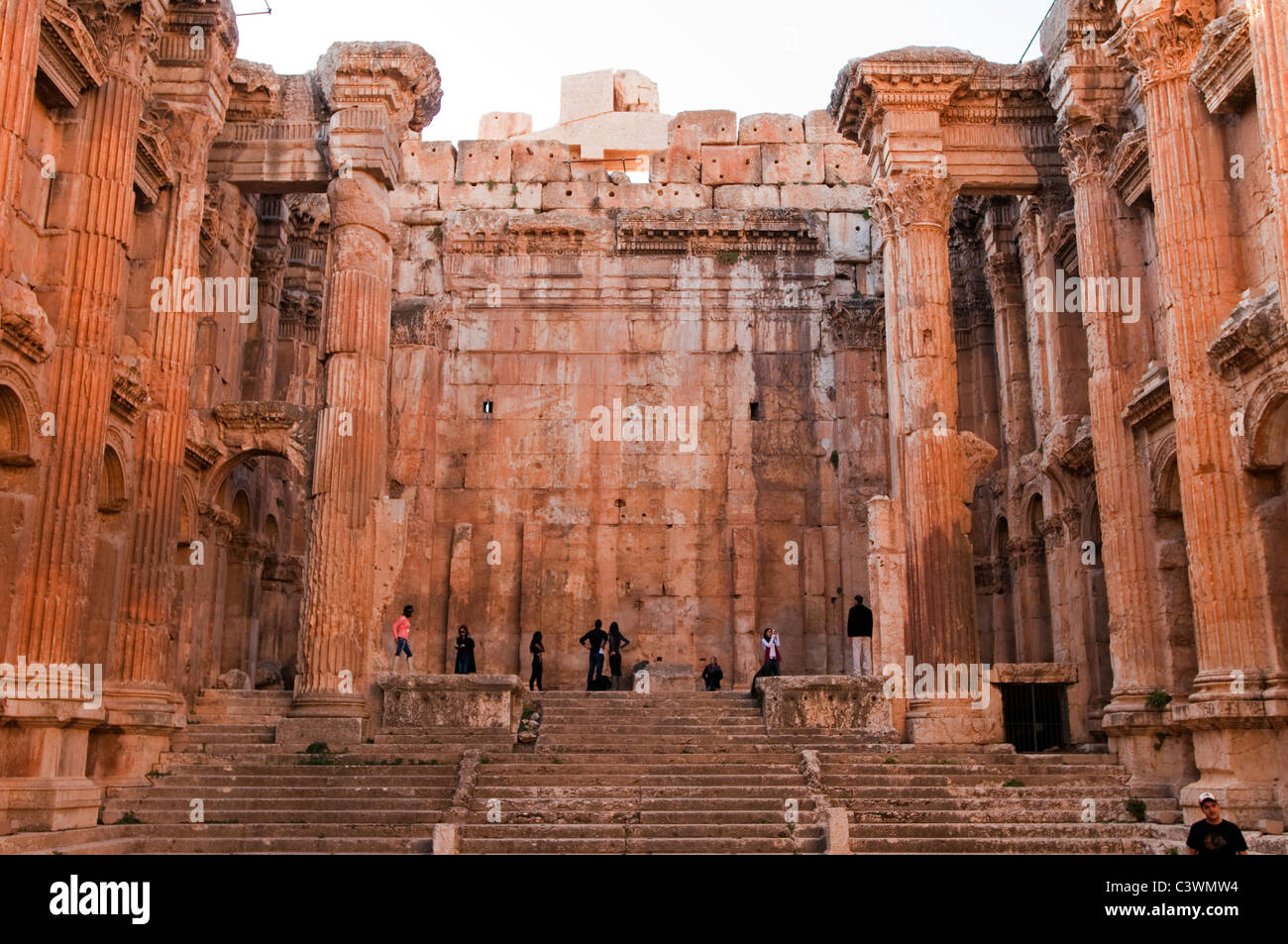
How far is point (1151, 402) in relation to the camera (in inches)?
667

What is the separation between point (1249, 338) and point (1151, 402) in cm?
295

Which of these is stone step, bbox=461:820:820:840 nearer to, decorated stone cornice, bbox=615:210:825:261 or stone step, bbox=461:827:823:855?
stone step, bbox=461:827:823:855

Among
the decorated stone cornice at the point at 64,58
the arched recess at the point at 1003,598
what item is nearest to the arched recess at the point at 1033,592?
the arched recess at the point at 1003,598

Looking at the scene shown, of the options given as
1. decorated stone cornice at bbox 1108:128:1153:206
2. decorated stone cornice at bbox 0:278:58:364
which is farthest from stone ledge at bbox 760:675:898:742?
decorated stone cornice at bbox 0:278:58:364

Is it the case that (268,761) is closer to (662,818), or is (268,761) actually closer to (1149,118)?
(662,818)

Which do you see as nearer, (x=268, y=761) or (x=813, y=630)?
(x=268, y=761)

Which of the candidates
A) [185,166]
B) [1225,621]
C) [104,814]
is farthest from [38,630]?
[1225,621]

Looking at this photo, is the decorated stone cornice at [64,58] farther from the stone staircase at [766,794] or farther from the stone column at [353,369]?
the stone staircase at [766,794]

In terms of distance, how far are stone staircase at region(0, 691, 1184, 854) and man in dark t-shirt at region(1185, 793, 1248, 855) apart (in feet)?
12.3

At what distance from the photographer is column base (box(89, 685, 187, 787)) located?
16.1 metres

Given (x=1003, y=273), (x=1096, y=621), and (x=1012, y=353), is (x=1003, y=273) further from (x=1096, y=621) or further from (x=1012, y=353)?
(x=1096, y=621)

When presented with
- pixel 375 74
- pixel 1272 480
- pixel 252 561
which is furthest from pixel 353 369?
pixel 1272 480

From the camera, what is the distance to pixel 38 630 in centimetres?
1426
